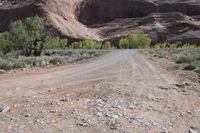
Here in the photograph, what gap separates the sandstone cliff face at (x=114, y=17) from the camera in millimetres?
107562

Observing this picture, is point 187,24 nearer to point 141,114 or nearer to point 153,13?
point 153,13

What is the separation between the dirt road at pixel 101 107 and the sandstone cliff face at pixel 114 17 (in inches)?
3299

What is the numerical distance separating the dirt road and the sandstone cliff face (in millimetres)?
83789

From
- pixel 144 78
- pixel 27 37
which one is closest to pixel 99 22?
pixel 27 37

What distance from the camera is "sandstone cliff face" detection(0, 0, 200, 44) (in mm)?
107562

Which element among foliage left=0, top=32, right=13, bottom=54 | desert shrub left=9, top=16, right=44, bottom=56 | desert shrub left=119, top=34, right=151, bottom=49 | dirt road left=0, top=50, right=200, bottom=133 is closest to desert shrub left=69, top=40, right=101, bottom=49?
desert shrub left=119, top=34, right=151, bottom=49

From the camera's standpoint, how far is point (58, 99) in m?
12.1

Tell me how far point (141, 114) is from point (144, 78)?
246 inches

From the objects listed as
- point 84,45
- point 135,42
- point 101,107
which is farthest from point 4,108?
point 84,45

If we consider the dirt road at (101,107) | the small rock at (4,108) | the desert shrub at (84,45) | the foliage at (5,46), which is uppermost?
the small rock at (4,108)

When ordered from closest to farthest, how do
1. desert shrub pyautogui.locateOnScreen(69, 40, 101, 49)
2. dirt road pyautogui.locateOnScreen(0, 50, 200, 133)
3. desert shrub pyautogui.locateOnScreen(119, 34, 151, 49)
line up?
dirt road pyautogui.locateOnScreen(0, 50, 200, 133) < desert shrub pyautogui.locateOnScreen(119, 34, 151, 49) < desert shrub pyautogui.locateOnScreen(69, 40, 101, 49)

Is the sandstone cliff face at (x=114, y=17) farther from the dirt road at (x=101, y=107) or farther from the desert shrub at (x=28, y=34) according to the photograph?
the dirt road at (x=101, y=107)

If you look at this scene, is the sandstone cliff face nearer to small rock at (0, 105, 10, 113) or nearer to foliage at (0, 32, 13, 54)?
foliage at (0, 32, 13, 54)

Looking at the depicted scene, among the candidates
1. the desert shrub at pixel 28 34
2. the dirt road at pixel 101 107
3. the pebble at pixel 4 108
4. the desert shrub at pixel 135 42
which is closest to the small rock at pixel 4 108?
the pebble at pixel 4 108
